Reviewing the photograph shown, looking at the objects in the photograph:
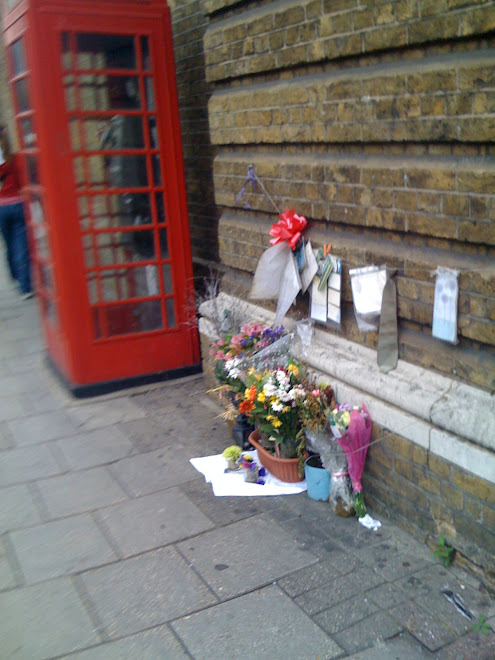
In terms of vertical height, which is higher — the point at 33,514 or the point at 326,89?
the point at 326,89

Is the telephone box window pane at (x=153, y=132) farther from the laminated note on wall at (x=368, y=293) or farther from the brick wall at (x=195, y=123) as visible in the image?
the laminated note on wall at (x=368, y=293)

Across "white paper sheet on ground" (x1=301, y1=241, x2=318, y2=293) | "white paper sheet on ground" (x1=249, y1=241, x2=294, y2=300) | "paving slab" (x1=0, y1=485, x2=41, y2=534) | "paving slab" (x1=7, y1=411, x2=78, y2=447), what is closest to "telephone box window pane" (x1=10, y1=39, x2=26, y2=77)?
"white paper sheet on ground" (x1=249, y1=241, x2=294, y2=300)

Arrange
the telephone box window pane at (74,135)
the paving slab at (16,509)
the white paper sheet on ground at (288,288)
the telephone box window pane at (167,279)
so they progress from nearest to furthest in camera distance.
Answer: the paving slab at (16,509) < the white paper sheet on ground at (288,288) < the telephone box window pane at (74,135) < the telephone box window pane at (167,279)

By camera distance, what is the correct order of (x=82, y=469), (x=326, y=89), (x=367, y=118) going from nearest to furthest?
1. (x=367, y=118)
2. (x=326, y=89)
3. (x=82, y=469)

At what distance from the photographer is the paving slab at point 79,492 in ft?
12.6

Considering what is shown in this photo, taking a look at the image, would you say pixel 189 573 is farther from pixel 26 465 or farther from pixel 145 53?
pixel 145 53

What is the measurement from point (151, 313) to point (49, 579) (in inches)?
107

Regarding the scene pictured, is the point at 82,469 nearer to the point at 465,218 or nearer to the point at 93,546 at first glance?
the point at 93,546

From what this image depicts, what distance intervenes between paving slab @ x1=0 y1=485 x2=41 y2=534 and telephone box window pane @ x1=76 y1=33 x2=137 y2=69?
9.70 feet

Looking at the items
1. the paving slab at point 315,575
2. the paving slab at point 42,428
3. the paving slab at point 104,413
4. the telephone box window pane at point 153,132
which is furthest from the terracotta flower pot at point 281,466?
the telephone box window pane at point 153,132

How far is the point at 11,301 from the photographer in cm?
905

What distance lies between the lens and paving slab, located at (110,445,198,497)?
4.04 meters

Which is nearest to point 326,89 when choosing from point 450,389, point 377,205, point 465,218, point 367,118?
point 367,118

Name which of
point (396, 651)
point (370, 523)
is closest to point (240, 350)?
point (370, 523)
